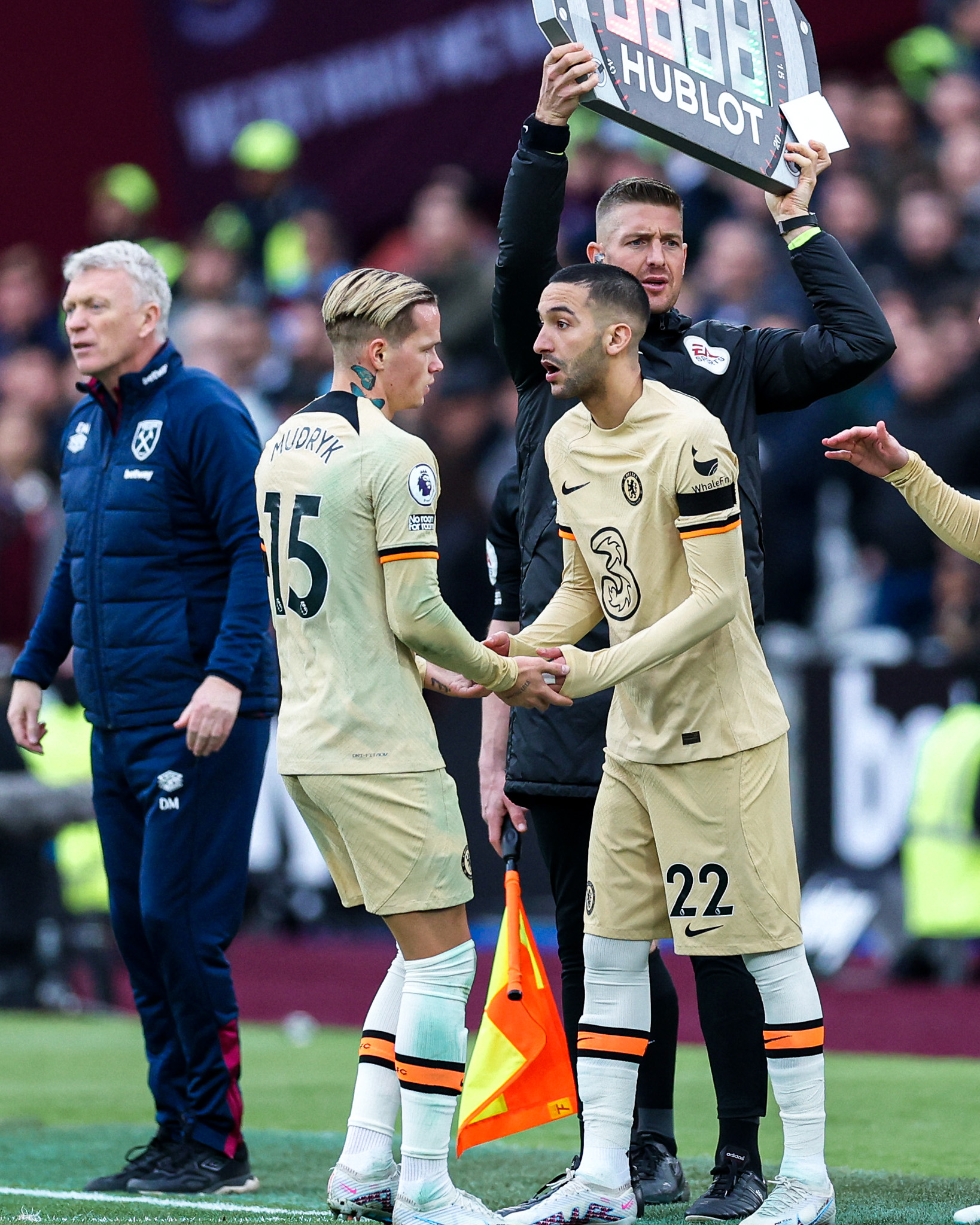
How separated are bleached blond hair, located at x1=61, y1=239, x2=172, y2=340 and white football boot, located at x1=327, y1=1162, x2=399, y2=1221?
2.41m

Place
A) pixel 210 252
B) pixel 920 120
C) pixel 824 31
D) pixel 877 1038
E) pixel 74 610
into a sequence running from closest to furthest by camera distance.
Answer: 1. pixel 74 610
2. pixel 877 1038
3. pixel 920 120
4. pixel 824 31
5. pixel 210 252

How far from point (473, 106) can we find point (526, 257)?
10190 millimetres

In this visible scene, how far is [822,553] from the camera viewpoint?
36.2ft

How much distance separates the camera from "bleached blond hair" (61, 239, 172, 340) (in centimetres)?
585

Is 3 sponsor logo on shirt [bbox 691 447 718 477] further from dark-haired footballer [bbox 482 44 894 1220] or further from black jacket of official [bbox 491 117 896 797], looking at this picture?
black jacket of official [bbox 491 117 896 797]

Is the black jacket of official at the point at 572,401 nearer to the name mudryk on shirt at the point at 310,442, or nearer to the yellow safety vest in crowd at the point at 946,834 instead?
the name mudryk on shirt at the point at 310,442

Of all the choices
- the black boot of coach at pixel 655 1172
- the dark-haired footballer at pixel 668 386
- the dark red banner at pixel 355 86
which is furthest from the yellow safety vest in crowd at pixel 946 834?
the dark red banner at pixel 355 86

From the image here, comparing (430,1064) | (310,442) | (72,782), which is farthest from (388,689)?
(72,782)

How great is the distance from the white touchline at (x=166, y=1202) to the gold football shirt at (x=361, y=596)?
1162 millimetres

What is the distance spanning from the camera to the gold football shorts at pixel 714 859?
459 centimetres

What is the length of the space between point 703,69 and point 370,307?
952 mm

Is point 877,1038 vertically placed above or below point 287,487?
below

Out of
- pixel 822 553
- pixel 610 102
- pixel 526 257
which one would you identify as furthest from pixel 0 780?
pixel 610 102

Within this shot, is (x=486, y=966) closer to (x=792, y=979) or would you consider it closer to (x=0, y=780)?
(x=0, y=780)
